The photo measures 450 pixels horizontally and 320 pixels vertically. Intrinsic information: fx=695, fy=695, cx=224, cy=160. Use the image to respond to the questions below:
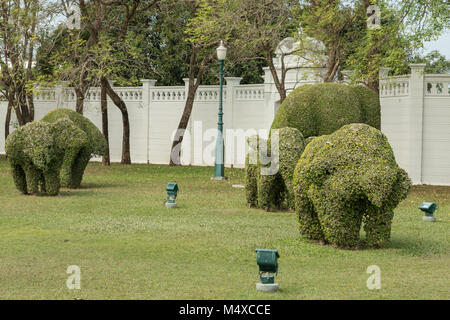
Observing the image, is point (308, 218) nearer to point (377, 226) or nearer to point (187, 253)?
point (377, 226)

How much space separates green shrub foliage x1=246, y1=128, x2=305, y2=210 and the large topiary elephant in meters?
4.68

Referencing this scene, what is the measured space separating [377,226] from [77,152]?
10303mm

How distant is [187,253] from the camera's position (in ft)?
31.3

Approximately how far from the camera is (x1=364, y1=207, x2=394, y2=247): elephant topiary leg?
32.2 feet

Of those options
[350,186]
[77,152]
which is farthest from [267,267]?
[77,152]

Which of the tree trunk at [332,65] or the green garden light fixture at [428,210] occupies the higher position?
the tree trunk at [332,65]

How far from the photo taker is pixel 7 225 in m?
11.9

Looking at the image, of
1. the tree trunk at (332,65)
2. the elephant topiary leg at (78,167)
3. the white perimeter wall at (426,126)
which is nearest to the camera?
the elephant topiary leg at (78,167)

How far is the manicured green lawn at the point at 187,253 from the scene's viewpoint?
24.4 feet

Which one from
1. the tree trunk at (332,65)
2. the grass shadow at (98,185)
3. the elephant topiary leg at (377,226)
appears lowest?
the grass shadow at (98,185)

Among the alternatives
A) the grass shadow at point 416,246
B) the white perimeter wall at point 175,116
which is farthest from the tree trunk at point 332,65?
the grass shadow at point 416,246

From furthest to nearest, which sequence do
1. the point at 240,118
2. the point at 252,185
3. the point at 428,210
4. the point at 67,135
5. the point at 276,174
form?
the point at 240,118 → the point at 67,135 → the point at 252,185 → the point at 276,174 → the point at 428,210

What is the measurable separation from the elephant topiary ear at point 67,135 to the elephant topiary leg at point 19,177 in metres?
1.09

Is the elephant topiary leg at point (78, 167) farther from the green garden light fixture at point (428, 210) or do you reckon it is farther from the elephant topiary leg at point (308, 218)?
the elephant topiary leg at point (308, 218)
